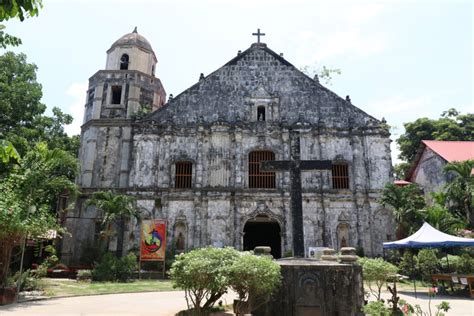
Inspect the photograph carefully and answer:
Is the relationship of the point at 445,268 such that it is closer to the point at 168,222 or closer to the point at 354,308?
the point at 354,308

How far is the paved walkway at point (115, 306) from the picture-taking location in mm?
7941

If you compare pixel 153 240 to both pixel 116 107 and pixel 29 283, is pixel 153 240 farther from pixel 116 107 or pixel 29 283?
pixel 116 107

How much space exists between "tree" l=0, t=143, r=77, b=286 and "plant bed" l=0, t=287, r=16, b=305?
0.46m

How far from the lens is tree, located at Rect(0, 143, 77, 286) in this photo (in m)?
9.35

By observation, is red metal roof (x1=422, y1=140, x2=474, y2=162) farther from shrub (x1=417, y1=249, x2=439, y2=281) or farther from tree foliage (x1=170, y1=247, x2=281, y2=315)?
tree foliage (x1=170, y1=247, x2=281, y2=315)

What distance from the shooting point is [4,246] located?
980cm

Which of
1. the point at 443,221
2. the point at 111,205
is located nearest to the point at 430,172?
the point at 443,221

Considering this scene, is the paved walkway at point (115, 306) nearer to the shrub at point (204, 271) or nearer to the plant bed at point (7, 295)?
the plant bed at point (7, 295)

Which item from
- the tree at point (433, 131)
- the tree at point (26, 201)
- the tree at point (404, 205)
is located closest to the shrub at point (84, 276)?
the tree at point (26, 201)

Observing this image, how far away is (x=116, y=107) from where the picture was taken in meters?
21.7

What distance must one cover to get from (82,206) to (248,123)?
31.7ft

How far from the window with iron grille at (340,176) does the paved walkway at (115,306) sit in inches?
358

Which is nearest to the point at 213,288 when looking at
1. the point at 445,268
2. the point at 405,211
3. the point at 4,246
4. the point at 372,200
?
the point at 4,246

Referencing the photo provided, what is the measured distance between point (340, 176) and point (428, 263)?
22.0 feet
